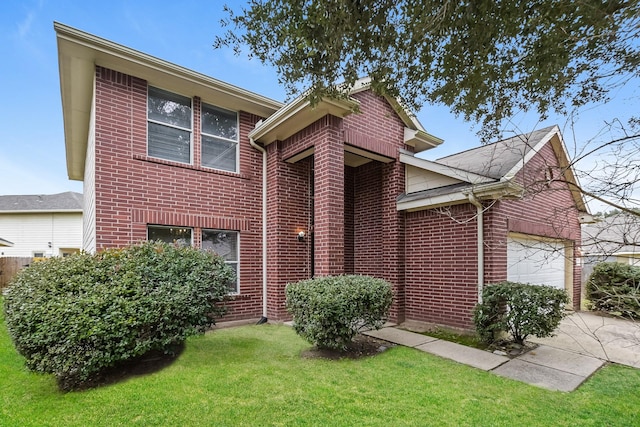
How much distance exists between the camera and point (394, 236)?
8.16 m

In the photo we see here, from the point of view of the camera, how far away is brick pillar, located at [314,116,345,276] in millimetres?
6887

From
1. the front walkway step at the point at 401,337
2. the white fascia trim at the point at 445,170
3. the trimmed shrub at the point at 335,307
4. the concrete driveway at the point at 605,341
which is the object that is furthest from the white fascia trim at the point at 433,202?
the concrete driveway at the point at 605,341

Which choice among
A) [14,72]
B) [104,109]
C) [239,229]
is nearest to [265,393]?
[239,229]

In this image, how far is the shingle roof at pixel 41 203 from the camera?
21.5 metres

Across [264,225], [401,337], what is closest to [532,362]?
[401,337]

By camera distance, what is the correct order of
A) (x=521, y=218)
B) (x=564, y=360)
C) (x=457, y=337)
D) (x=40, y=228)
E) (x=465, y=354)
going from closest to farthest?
(x=564, y=360)
(x=465, y=354)
(x=457, y=337)
(x=521, y=218)
(x=40, y=228)

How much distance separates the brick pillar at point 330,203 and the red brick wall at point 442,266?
2.26 m

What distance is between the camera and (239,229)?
25.6 ft

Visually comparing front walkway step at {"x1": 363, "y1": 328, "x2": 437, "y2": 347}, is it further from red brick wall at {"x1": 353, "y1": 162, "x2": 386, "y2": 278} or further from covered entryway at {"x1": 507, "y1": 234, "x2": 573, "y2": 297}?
covered entryway at {"x1": 507, "y1": 234, "x2": 573, "y2": 297}

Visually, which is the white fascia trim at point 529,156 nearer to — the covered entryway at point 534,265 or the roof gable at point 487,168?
the roof gable at point 487,168

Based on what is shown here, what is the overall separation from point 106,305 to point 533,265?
9.27 meters

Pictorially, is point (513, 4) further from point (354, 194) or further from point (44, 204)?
point (44, 204)

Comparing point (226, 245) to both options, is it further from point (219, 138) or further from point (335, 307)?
point (335, 307)

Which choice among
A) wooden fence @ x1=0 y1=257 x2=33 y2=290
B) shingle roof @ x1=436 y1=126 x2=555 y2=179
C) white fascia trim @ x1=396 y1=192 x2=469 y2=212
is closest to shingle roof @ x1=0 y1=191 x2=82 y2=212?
wooden fence @ x1=0 y1=257 x2=33 y2=290
